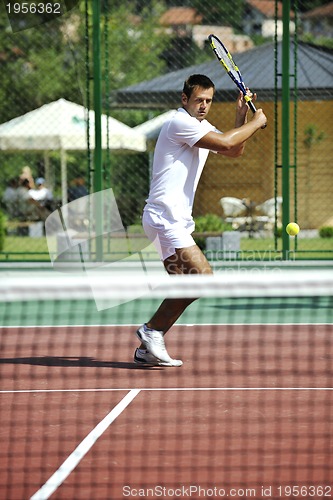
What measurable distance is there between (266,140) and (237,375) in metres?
9.99

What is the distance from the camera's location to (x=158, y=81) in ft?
50.7

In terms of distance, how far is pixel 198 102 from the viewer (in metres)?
6.57

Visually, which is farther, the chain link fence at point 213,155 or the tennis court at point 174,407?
the chain link fence at point 213,155

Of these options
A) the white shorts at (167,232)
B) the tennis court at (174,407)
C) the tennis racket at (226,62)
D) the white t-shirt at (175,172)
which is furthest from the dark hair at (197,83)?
the tennis court at (174,407)

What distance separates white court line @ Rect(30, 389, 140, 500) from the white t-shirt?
128 centimetres

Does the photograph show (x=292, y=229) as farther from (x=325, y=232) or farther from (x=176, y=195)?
(x=176, y=195)

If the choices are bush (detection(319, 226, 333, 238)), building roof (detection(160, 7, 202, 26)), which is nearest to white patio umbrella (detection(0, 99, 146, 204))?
bush (detection(319, 226, 333, 238))

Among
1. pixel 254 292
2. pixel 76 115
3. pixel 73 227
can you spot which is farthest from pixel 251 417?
pixel 76 115

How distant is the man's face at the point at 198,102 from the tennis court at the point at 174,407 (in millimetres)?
1309

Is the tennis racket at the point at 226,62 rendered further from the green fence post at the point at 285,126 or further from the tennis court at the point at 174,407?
the green fence post at the point at 285,126

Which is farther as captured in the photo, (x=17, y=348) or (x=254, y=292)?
(x=17, y=348)

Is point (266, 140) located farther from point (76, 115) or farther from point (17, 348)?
point (17, 348)

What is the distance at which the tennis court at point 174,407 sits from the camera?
13.6ft

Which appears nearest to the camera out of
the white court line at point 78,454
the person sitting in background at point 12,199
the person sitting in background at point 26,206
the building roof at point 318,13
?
the white court line at point 78,454
